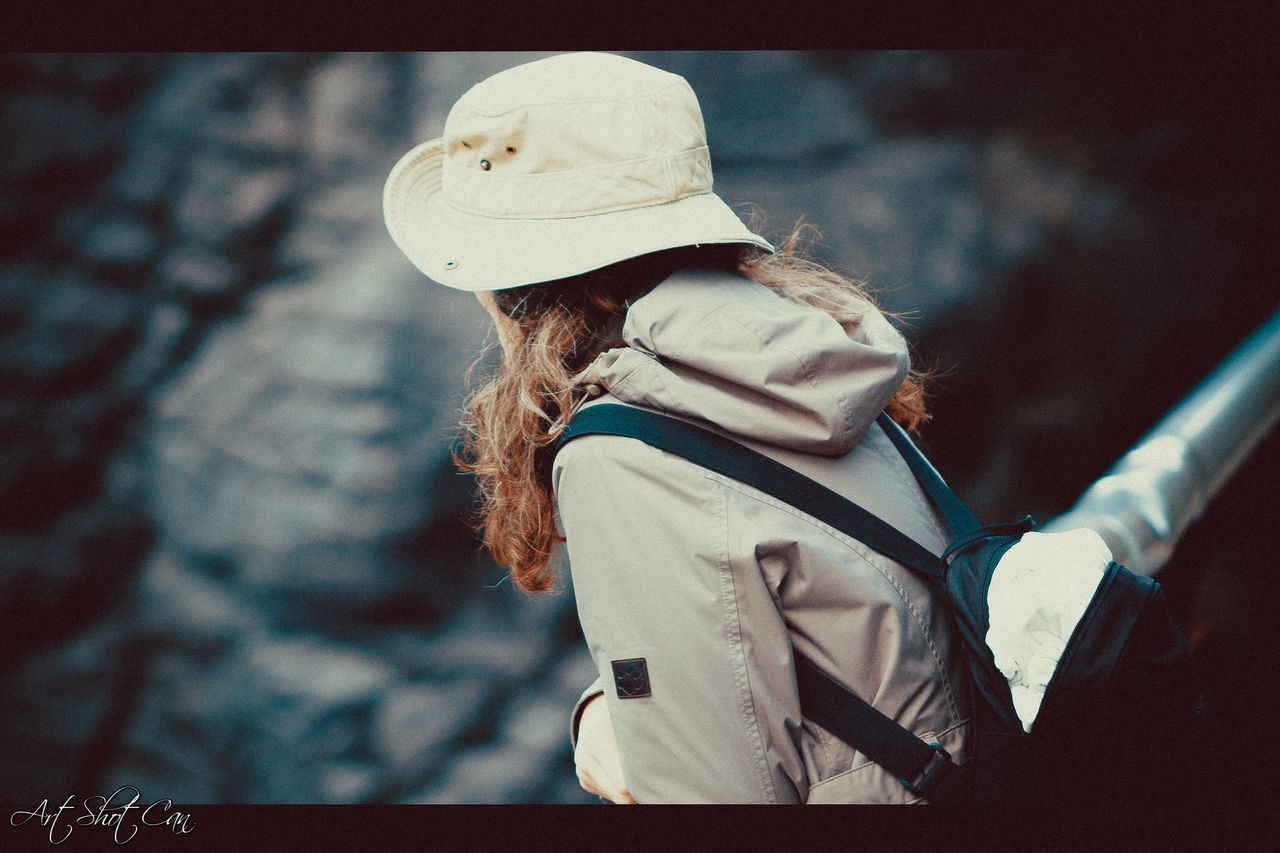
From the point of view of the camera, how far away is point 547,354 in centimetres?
112

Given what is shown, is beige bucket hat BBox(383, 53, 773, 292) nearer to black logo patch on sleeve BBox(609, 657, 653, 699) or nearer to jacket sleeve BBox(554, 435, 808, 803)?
jacket sleeve BBox(554, 435, 808, 803)

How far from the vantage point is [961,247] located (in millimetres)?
2461

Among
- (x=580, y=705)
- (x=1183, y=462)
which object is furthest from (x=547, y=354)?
(x=1183, y=462)

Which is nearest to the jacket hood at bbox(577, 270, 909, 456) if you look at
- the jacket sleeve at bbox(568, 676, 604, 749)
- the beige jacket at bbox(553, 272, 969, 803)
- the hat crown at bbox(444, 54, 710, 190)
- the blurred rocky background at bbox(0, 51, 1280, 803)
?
the beige jacket at bbox(553, 272, 969, 803)

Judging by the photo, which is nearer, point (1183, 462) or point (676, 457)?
point (676, 457)

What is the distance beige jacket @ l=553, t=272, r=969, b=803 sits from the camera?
924 mm

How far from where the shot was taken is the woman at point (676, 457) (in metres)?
0.93

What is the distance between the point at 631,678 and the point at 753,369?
374mm

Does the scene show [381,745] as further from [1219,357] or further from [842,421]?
[1219,357]

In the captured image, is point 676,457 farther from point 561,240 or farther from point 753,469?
point 561,240

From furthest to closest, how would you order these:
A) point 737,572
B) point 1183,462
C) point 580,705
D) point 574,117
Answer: point 1183,462, point 580,705, point 574,117, point 737,572

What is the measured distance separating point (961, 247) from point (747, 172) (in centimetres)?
67

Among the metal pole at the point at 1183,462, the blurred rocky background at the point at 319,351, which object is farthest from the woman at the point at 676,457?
the blurred rocky background at the point at 319,351

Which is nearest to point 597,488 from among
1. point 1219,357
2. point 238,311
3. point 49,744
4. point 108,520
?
point 238,311
